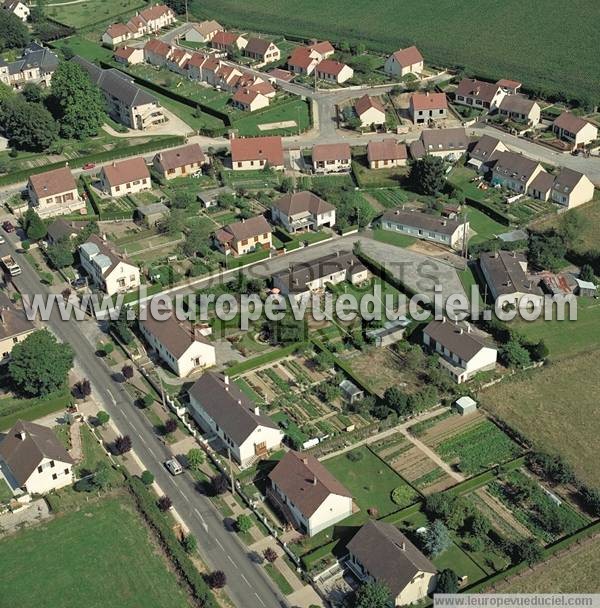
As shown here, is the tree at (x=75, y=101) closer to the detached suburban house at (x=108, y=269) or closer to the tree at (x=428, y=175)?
the detached suburban house at (x=108, y=269)

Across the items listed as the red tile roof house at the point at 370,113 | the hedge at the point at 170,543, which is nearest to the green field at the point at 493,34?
the red tile roof house at the point at 370,113

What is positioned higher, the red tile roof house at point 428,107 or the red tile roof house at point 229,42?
the red tile roof house at point 229,42

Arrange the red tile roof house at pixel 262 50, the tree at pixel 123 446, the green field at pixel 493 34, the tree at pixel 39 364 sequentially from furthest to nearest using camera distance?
the red tile roof house at pixel 262 50 → the green field at pixel 493 34 → the tree at pixel 39 364 → the tree at pixel 123 446

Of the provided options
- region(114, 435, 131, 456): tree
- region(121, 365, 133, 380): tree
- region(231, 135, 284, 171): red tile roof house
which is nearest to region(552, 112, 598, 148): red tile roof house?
region(231, 135, 284, 171): red tile roof house

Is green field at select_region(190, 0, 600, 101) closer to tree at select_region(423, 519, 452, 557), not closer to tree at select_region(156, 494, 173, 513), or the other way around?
tree at select_region(423, 519, 452, 557)

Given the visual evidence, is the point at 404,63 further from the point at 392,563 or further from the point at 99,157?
the point at 392,563
